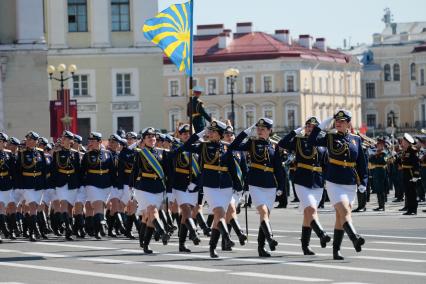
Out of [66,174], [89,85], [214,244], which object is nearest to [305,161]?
[214,244]

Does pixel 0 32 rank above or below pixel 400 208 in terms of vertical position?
above

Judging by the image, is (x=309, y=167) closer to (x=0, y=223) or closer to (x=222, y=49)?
(x=0, y=223)

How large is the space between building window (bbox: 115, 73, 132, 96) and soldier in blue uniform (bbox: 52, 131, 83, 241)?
62.8 m

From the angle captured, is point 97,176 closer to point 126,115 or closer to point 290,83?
point 126,115

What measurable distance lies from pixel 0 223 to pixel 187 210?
5.96 meters

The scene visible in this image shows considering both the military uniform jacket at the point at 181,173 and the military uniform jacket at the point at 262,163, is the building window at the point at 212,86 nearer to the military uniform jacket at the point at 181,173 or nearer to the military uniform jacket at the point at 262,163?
the military uniform jacket at the point at 181,173

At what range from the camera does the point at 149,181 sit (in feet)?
80.2

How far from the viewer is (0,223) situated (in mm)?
29812

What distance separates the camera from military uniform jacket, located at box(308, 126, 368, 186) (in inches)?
886

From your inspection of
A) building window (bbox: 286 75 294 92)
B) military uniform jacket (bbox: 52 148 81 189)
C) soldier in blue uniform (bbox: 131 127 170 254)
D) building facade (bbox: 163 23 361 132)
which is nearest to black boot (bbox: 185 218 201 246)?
soldier in blue uniform (bbox: 131 127 170 254)

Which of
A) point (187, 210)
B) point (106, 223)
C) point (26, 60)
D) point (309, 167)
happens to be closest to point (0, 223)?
point (106, 223)

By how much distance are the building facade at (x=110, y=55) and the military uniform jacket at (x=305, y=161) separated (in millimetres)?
64052

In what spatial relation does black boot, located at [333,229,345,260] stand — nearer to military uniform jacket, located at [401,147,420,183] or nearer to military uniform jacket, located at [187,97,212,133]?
military uniform jacket, located at [187,97,212,133]

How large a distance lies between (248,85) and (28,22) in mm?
90390
